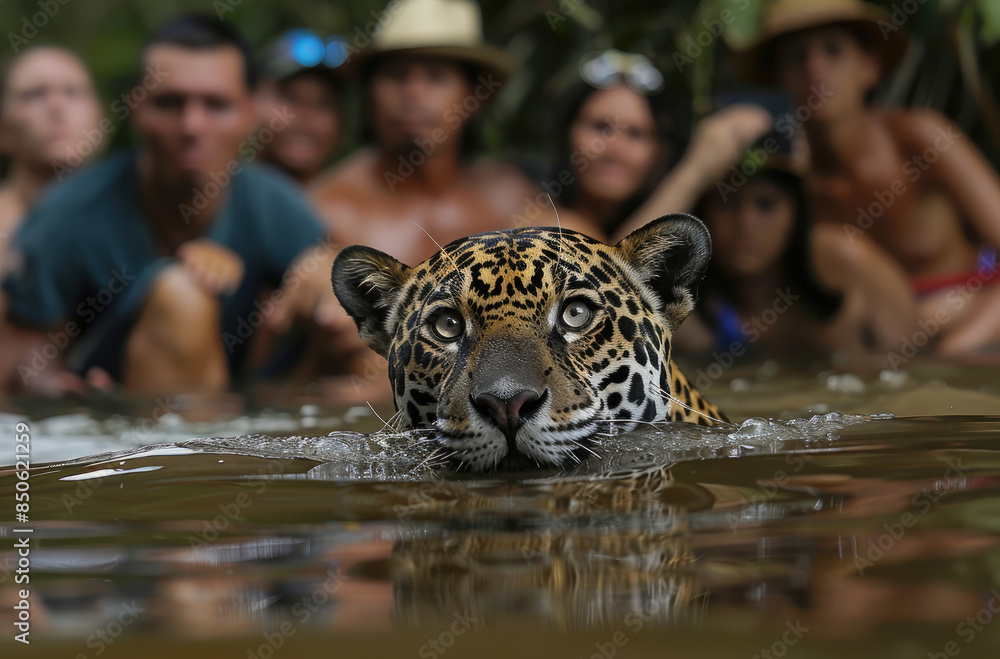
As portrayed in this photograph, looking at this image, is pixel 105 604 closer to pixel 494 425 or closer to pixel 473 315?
pixel 494 425

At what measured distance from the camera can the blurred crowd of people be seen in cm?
854

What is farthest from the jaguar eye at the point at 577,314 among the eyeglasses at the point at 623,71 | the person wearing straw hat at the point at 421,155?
the eyeglasses at the point at 623,71

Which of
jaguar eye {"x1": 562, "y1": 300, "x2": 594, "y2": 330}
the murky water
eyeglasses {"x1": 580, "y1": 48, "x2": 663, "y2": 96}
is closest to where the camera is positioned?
the murky water

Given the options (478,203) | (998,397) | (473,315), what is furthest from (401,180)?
(473,315)

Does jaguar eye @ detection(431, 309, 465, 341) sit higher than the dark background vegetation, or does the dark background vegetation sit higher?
the dark background vegetation

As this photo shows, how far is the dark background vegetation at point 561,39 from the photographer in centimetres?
1014

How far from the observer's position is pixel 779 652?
5.17ft

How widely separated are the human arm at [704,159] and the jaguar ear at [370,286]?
17.2 ft

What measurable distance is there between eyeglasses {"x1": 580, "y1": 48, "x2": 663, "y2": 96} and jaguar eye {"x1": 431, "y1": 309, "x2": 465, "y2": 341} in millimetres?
6766

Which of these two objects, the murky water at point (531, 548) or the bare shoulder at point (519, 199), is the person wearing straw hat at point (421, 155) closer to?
the bare shoulder at point (519, 199)

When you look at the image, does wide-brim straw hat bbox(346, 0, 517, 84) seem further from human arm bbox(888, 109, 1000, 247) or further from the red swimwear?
the red swimwear

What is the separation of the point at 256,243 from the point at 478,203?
195 cm

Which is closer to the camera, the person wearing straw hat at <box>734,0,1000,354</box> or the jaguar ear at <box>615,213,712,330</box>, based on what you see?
the jaguar ear at <box>615,213,712,330</box>

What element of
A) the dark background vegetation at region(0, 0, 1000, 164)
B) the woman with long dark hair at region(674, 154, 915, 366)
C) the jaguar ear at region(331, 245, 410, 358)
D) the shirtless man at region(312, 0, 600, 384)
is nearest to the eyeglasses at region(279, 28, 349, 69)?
the shirtless man at region(312, 0, 600, 384)
